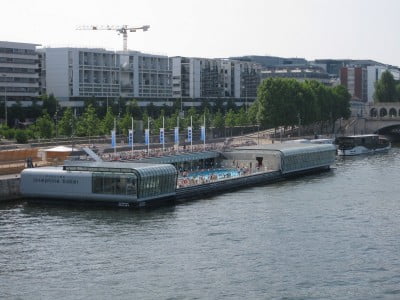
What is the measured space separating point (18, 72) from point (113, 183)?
254 feet

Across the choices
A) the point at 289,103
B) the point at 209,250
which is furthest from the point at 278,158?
the point at 289,103

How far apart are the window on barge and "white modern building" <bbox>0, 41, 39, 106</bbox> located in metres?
70.1

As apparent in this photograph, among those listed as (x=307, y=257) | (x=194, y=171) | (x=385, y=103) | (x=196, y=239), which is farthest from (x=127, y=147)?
(x=385, y=103)

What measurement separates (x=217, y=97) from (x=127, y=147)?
103m

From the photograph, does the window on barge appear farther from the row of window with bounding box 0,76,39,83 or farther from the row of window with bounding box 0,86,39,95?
the row of window with bounding box 0,76,39,83

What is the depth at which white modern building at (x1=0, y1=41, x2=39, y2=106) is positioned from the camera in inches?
4966

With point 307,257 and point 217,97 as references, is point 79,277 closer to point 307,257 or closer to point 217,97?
point 307,257

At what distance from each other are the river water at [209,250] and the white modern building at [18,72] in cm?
7334

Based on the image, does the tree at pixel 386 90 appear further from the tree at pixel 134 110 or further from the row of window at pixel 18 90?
the row of window at pixel 18 90

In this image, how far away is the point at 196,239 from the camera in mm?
43750

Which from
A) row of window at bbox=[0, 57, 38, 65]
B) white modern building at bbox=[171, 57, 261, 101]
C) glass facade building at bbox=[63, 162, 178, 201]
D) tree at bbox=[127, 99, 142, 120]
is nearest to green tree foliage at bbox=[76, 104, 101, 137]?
tree at bbox=[127, 99, 142, 120]

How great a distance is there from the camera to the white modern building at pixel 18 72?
414 feet

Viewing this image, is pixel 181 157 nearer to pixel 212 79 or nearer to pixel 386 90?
pixel 212 79

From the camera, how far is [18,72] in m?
129
